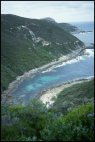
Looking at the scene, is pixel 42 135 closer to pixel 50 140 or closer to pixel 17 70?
pixel 50 140

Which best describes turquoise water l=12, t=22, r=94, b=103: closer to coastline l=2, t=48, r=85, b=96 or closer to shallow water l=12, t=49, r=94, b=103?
shallow water l=12, t=49, r=94, b=103

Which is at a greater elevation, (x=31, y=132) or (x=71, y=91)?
(x=31, y=132)

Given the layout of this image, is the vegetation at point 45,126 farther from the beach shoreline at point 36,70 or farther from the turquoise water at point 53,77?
the beach shoreline at point 36,70

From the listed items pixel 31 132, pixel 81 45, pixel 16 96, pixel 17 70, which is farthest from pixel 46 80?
pixel 31 132

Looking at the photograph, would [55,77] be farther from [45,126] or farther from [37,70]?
[45,126]

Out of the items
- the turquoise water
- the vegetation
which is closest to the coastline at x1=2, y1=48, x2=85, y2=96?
the turquoise water

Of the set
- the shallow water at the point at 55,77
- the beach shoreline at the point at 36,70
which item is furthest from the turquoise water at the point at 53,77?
the beach shoreline at the point at 36,70
